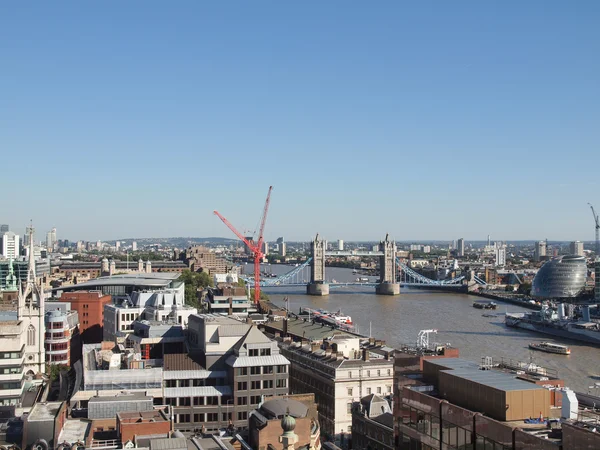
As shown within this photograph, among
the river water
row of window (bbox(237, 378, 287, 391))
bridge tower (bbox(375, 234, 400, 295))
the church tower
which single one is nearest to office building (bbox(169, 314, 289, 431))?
row of window (bbox(237, 378, 287, 391))

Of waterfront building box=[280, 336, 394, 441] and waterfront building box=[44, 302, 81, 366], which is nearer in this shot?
waterfront building box=[280, 336, 394, 441]

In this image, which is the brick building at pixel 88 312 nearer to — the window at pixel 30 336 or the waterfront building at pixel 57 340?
the waterfront building at pixel 57 340

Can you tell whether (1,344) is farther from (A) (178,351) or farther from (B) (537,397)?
(B) (537,397)

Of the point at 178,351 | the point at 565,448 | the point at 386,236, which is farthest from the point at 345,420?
the point at 386,236

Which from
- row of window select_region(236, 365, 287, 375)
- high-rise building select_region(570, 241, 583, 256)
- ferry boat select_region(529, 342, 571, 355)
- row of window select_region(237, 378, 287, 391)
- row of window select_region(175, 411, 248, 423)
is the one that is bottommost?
ferry boat select_region(529, 342, 571, 355)

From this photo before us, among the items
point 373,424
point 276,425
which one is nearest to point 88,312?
point 373,424

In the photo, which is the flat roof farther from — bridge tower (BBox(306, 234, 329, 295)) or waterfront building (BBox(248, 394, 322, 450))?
bridge tower (BBox(306, 234, 329, 295))

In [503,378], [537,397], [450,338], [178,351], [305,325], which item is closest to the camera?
[537,397]
